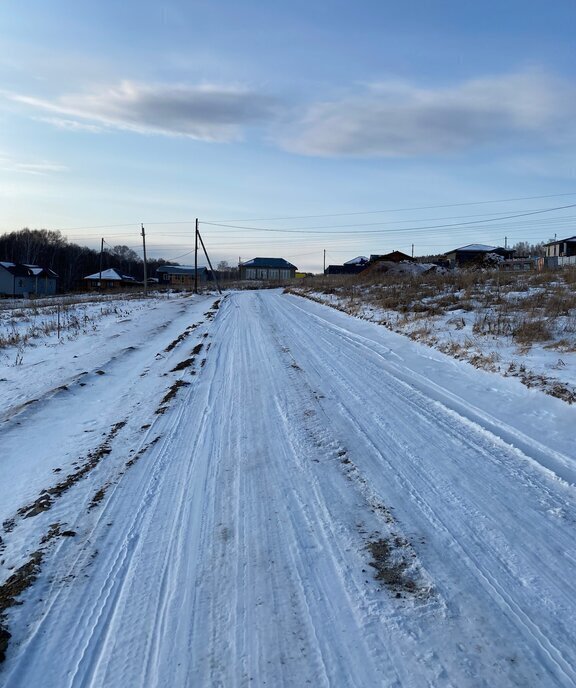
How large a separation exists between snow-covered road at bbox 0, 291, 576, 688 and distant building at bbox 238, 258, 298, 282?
134 meters

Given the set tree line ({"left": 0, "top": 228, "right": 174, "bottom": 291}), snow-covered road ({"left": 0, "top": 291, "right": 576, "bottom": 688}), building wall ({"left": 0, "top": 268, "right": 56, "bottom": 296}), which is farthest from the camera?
tree line ({"left": 0, "top": 228, "right": 174, "bottom": 291})

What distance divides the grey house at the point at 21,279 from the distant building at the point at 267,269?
63.0 metres

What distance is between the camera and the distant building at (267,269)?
141m

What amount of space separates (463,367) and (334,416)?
12.7ft

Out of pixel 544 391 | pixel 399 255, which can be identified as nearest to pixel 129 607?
pixel 544 391

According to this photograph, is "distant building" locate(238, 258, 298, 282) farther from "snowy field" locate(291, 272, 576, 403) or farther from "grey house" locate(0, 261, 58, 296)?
"snowy field" locate(291, 272, 576, 403)

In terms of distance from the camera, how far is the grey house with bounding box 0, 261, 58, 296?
75.9 metres

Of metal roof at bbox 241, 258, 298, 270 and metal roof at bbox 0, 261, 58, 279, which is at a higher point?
metal roof at bbox 241, 258, 298, 270

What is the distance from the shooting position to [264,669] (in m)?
2.81

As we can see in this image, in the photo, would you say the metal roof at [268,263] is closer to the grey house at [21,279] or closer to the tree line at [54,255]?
the tree line at [54,255]

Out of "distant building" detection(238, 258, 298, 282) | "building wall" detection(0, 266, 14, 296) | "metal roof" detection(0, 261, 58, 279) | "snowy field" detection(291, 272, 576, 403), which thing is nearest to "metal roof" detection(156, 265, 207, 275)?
"distant building" detection(238, 258, 298, 282)

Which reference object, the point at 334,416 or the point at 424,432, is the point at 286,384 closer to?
the point at 334,416

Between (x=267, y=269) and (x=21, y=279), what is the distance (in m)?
72.6

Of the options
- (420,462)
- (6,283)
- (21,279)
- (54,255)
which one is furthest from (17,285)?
(420,462)
